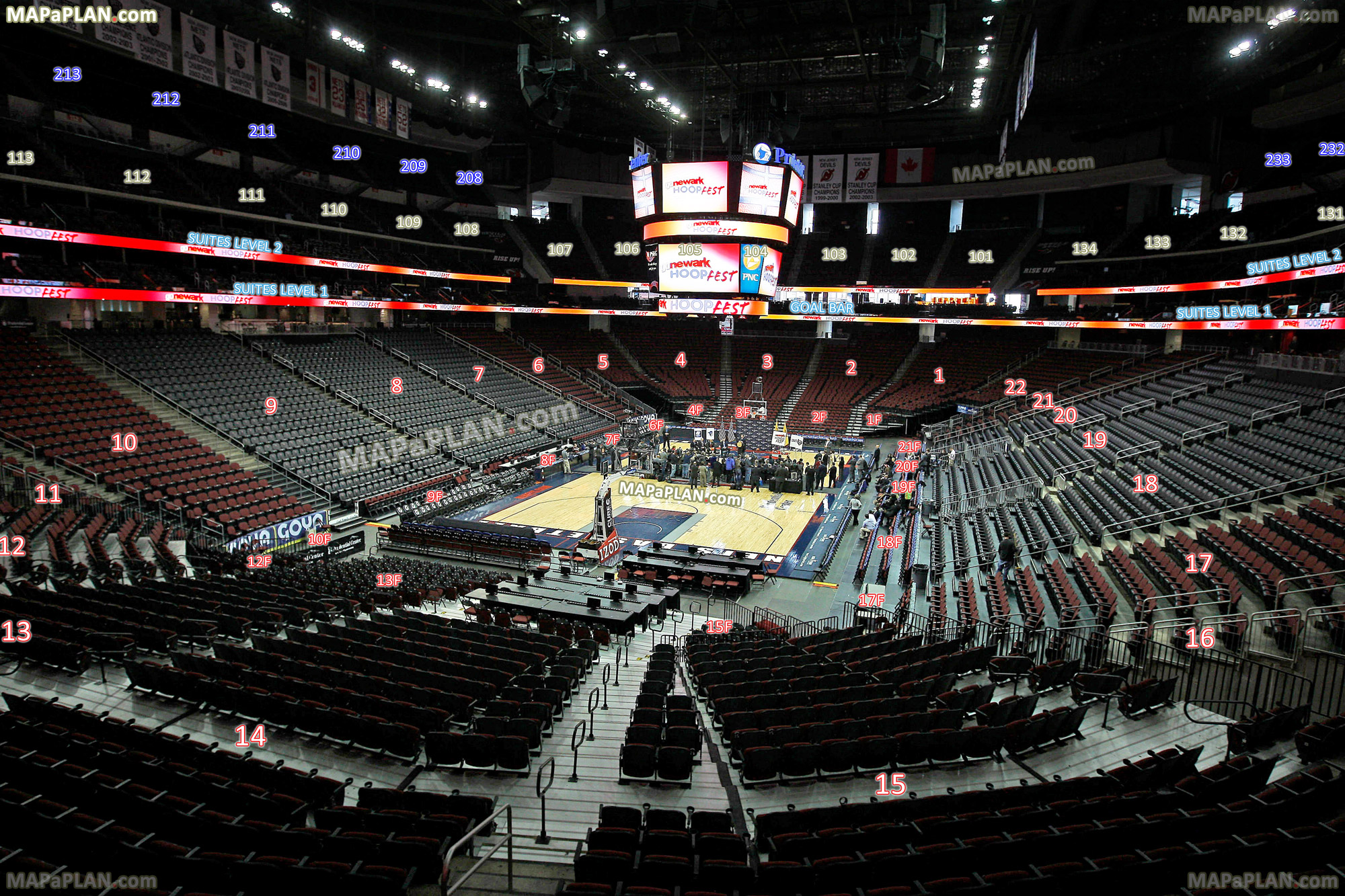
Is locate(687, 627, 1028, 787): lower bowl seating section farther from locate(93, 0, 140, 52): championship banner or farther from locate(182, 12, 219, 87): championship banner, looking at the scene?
locate(182, 12, 219, 87): championship banner

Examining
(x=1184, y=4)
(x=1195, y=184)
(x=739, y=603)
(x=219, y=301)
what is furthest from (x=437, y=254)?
(x=1195, y=184)

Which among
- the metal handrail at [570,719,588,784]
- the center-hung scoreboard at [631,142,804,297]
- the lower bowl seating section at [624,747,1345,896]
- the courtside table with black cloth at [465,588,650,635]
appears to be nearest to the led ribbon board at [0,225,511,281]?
the center-hung scoreboard at [631,142,804,297]

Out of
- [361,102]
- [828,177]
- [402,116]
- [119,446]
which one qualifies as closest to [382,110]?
[361,102]

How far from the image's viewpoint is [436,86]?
32.7m

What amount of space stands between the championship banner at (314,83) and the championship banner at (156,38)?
529 cm

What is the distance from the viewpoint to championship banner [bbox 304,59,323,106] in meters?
26.9

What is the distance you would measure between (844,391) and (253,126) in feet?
116

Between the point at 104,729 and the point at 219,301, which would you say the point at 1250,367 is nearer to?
the point at 104,729

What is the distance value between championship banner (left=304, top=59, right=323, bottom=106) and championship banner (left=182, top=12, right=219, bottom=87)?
411 cm

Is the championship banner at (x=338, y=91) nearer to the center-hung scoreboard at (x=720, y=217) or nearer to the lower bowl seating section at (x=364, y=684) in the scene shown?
the center-hung scoreboard at (x=720, y=217)

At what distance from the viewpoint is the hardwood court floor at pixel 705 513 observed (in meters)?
22.8

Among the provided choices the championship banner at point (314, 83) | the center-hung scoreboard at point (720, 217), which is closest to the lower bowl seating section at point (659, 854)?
the center-hung scoreboard at point (720, 217)

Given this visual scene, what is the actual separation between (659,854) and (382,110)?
112 ft

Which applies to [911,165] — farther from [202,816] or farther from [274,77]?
[202,816]
